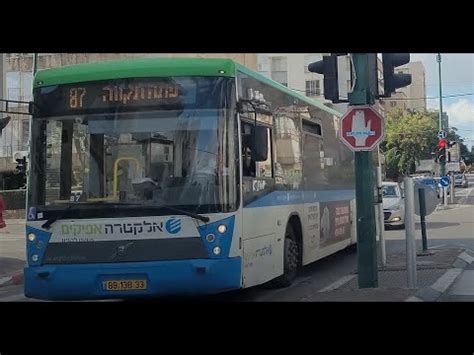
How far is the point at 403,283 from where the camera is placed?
31.6 feet

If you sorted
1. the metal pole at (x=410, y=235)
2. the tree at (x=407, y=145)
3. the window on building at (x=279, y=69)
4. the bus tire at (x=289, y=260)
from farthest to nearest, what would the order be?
1. the window on building at (x=279, y=69)
2. the tree at (x=407, y=145)
3. the bus tire at (x=289, y=260)
4. the metal pole at (x=410, y=235)

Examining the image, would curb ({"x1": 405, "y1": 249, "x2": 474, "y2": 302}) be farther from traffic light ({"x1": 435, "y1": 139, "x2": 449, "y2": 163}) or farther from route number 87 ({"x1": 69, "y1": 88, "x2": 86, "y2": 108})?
traffic light ({"x1": 435, "y1": 139, "x2": 449, "y2": 163})

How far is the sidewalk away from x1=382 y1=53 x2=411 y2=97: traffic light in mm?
2840

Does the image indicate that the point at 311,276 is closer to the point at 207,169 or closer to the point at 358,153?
the point at 358,153

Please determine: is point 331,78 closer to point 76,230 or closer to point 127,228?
point 127,228

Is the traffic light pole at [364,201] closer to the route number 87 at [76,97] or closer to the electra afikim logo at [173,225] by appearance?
the electra afikim logo at [173,225]

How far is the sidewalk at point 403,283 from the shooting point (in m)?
8.44

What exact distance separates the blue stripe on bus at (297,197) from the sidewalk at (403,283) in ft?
4.53

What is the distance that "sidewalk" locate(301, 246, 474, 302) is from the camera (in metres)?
8.44

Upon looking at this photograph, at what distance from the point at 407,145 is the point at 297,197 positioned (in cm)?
5052

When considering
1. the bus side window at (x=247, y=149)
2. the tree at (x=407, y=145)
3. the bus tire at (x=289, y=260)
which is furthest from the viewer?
the tree at (x=407, y=145)

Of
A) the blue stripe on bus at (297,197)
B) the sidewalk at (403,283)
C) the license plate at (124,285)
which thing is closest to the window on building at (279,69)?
the blue stripe on bus at (297,197)
